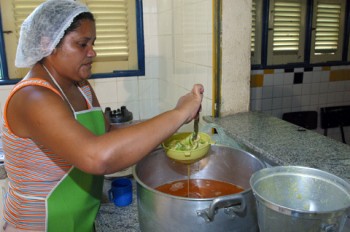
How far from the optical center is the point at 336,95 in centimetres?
366

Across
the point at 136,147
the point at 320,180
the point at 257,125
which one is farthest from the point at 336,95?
the point at 136,147

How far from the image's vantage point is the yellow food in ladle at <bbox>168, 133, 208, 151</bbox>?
1171 millimetres

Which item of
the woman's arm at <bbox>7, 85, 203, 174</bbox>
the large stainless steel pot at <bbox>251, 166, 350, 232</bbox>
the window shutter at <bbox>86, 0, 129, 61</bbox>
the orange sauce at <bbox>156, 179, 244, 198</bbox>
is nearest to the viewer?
the large stainless steel pot at <bbox>251, 166, 350, 232</bbox>

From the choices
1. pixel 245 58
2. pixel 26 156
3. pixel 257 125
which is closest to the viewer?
pixel 26 156

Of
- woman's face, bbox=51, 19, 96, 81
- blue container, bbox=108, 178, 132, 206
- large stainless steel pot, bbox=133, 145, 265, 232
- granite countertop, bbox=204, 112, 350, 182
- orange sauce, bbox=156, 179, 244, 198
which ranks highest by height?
woman's face, bbox=51, 19, 96, 81

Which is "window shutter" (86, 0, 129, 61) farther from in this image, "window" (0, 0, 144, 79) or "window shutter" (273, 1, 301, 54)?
"window shutter" (273, 1, 301, 54)

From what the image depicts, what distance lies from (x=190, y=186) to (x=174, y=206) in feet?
1.49

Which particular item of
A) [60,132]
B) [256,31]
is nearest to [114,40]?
[256,31]

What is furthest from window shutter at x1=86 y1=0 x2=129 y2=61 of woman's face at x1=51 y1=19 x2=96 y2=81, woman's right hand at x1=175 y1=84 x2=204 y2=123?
woman's right hand at x1=175 y1=84 x2=204 y2=123

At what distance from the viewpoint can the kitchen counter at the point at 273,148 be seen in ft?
3.58

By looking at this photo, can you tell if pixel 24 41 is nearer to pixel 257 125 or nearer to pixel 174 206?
pixel 174 206

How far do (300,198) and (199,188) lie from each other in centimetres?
55

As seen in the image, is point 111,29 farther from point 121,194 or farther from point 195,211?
point 195,211

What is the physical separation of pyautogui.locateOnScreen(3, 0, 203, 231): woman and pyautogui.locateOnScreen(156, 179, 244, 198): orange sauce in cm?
31
